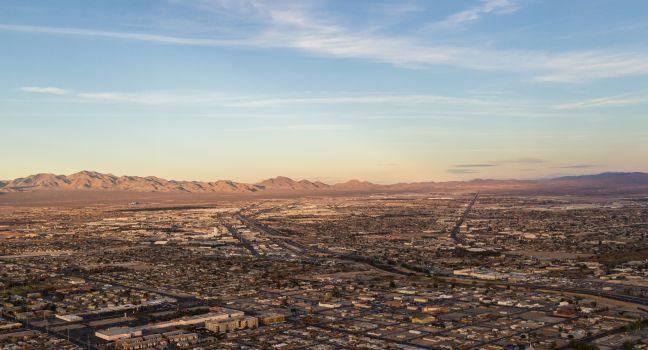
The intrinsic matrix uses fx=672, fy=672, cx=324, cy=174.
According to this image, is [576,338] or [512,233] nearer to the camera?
[576,338]

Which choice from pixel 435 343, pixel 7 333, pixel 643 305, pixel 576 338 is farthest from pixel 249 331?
pixel 643 305

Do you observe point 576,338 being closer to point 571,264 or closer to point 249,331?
point 249,331

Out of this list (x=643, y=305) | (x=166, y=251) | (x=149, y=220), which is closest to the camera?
(x=643, y=305)

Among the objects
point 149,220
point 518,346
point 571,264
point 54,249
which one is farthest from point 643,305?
point 149,220

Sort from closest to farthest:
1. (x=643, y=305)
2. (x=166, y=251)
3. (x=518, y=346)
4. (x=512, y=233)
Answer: (x=518, y=346), (x=643, y=305), (x=166, y=251), (x=512, y=233)

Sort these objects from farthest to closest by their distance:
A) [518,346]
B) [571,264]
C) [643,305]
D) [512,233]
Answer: [512,233] < [571,264] < [643,305] < [518,346]

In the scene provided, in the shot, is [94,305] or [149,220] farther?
[149,220]

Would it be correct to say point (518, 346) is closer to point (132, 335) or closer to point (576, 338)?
point (576, 338)

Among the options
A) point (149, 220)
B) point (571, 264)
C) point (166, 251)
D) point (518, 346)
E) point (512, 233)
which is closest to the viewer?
point (518, 346)

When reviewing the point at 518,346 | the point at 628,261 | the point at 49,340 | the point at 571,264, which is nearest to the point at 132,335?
the point at 49,340
